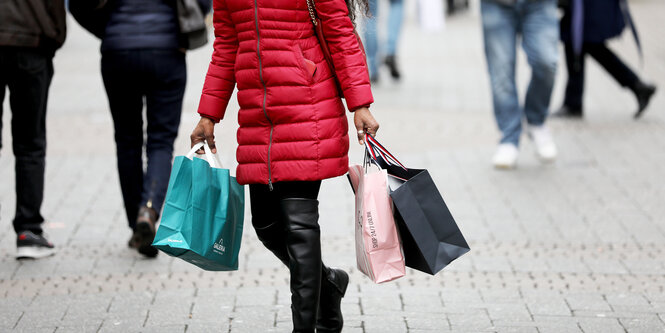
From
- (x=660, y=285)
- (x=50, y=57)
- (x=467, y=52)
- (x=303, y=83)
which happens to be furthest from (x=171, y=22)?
(x=467, y=52)

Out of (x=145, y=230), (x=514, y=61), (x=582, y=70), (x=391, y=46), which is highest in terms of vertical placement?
(x=145, y=230)

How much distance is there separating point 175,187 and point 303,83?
69 cm

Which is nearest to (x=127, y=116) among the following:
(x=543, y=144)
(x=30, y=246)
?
(x=30, y=246)

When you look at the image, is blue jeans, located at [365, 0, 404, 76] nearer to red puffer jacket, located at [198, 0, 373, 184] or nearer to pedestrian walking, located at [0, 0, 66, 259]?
pedestrian walking, located at [0, 0, 66, 259]

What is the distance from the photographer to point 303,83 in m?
3.70

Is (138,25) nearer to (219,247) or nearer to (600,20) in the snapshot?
(219,247)

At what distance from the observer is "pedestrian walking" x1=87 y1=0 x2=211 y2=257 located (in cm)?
532

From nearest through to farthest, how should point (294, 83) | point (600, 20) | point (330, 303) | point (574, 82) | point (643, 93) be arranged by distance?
point (294, 83) → point (330, 303) → point (600, 20) → point (643, 93) → point (574, 82)

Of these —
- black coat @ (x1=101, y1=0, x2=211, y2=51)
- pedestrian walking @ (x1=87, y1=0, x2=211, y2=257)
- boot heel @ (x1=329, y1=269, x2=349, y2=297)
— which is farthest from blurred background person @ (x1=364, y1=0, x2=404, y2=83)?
boot heel @ (x1=329, y1=269, x2=349, y2=297)

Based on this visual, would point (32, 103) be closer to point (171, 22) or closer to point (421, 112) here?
point (171, 22)

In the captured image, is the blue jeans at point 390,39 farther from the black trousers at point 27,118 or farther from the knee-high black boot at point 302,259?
the knee-high black boot at point 302,259

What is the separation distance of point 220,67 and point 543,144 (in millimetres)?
4299

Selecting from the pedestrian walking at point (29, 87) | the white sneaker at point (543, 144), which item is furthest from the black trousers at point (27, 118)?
the white sneaker at point (543, 144)

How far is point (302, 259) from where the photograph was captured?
3770mm
